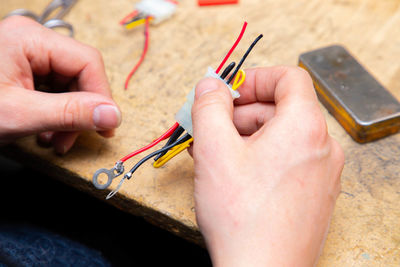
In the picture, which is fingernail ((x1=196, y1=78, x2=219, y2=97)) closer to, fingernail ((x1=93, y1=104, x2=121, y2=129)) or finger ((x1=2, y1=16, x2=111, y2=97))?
fingernail ((x1=93, y1=104, x2=121, y2=129))

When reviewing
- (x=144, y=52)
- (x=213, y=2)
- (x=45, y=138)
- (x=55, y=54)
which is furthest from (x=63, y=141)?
(x=213, y=2)

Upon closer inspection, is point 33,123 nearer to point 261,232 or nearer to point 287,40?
point 261,232

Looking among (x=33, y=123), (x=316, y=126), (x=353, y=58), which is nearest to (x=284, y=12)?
(x=353, y=58)

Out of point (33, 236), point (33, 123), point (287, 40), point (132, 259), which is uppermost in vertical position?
point (33, 123)

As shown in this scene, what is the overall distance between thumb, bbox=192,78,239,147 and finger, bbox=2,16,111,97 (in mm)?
284

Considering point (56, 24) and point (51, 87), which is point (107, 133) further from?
point (56, 24)

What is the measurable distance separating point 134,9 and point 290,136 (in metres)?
0.72

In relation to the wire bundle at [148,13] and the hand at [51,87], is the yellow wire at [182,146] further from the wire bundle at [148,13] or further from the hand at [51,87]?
the wire bundle at [148,13]

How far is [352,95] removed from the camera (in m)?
0.79

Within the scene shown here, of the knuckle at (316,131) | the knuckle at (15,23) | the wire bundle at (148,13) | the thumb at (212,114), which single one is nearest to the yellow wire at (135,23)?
the wire bundle at (148,13)

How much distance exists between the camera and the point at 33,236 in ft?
2.46

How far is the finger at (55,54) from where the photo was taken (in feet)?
2.44

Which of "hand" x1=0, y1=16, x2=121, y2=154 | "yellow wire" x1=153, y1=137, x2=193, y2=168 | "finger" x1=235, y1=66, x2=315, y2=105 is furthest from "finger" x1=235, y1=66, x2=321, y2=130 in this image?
"hand" x1=0, y1=16, x2=121, y2=154

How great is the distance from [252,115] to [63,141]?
0.37 metres
